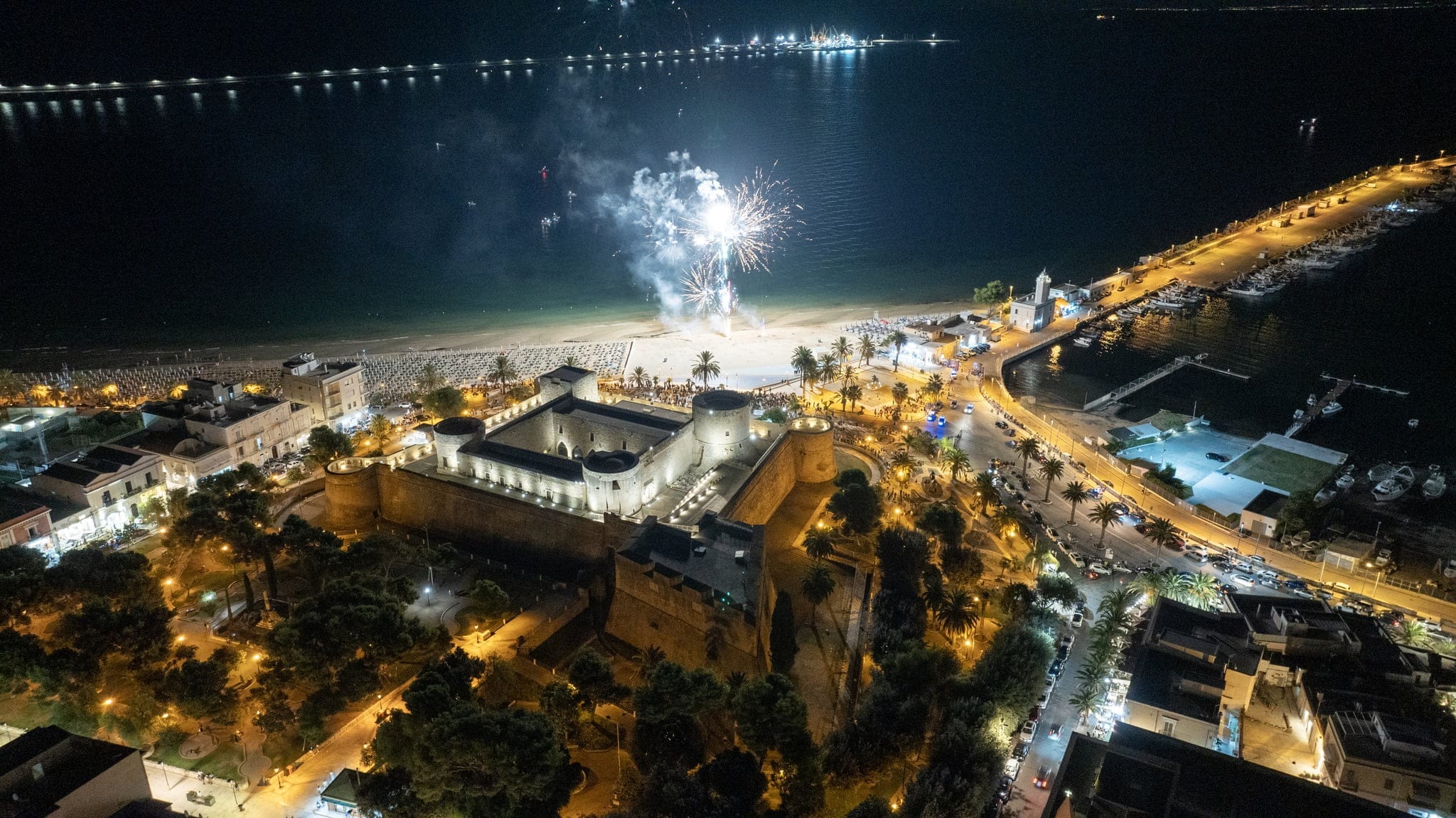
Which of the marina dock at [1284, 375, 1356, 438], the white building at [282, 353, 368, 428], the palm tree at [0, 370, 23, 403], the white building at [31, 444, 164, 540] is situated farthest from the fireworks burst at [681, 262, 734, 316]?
the palm tree at [0, 370, 23, 403]

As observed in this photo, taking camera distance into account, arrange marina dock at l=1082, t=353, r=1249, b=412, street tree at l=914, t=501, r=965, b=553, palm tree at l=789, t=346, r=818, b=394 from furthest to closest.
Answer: marina dock at l=1082, t=353, r=1249, b=412, palm tree at l=789, t=346, r=818, b=394, street tree at l=914, t=501, r=965, b=553

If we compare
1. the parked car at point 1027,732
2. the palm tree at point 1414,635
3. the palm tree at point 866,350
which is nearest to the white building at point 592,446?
the parked car at point 1027,732

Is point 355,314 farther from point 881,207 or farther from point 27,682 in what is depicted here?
point 881,207

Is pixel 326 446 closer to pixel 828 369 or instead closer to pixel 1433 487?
pixel 828 369

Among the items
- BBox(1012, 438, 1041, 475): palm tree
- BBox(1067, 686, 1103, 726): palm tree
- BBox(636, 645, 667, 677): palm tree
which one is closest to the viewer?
BBox(1067, 686, 1103, 726): palm tree

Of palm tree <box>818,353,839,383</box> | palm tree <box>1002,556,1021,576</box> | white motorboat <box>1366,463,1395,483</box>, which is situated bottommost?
white motorboat <box>1366,463,1395,483</box>

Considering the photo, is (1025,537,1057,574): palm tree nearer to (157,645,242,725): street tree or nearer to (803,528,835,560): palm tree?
(803,528,835,560): palm tree

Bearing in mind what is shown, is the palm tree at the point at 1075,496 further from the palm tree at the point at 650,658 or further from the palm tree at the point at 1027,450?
the palm tree at the point at 650,658
